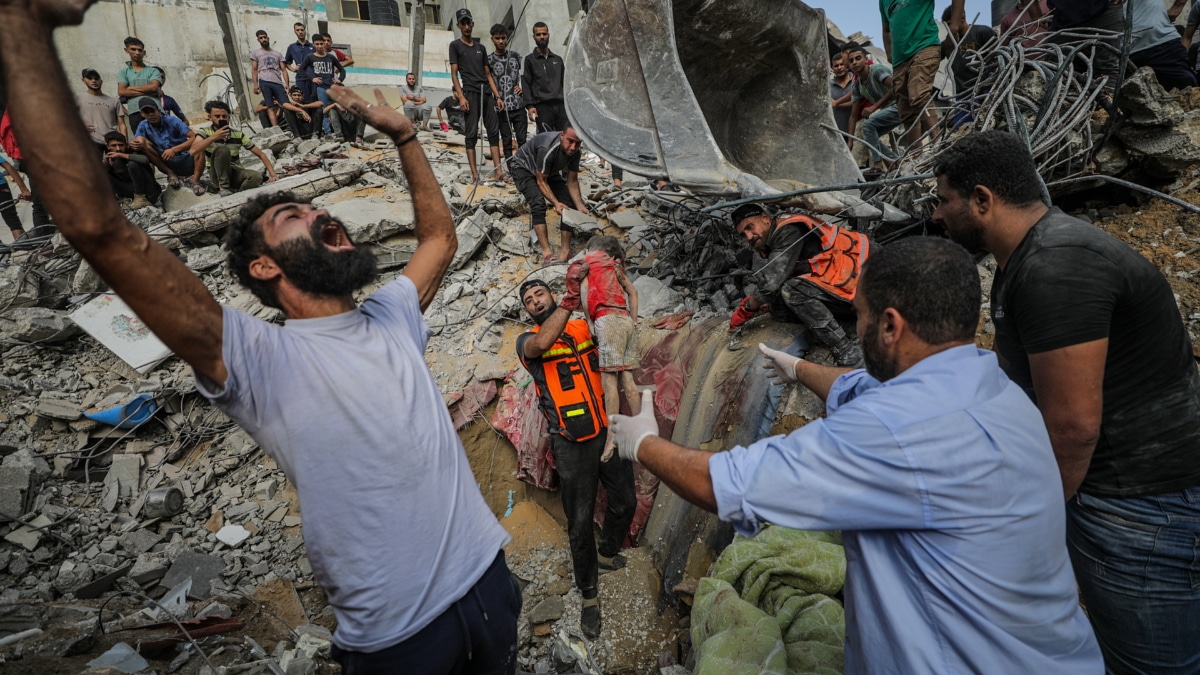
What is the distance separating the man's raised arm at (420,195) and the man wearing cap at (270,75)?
30.4 ft

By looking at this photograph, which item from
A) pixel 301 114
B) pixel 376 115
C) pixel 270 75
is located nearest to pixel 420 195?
pixel 376 115

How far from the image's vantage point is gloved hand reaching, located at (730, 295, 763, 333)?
3.70 m

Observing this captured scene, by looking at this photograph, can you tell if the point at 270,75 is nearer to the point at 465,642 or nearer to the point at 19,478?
the point at 19,478

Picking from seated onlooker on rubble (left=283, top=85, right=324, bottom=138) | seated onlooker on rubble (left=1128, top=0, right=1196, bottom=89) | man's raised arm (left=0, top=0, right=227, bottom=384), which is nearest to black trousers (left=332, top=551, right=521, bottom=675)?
man's raised arm (left=0, top=0, right=227, bottom=384)

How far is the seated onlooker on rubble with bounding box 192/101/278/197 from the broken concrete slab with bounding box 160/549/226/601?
17.4 feet

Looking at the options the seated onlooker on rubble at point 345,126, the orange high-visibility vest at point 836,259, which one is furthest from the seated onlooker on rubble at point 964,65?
the seated onlooker on rubble at point 345,126

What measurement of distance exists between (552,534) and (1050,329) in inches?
144

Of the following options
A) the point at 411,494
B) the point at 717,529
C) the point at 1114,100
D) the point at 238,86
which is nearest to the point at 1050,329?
the point at 411,494

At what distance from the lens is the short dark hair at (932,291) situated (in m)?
1.17

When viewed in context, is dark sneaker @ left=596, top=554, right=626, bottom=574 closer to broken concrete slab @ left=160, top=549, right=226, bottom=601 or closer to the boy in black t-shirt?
broken concrete slab @ left=160, top=549, right=226, bottom=601

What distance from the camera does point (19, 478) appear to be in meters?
4.12

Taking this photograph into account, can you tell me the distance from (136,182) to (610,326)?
22.7 feet

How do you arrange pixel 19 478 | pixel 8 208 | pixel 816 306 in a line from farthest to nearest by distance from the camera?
pixel 8 208 → pixel 19 478 → pixel 816 306

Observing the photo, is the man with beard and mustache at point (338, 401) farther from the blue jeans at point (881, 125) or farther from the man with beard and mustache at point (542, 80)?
the man with beard and mustache at point (542, 80)
